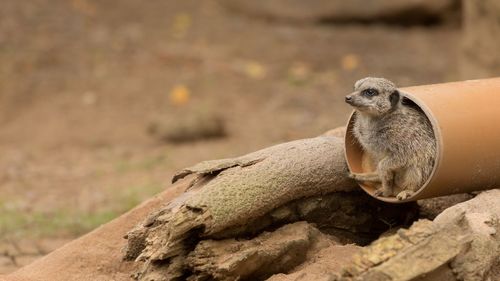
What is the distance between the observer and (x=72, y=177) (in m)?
7.66

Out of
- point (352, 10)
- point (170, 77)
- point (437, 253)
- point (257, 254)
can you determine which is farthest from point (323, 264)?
point (352, 10)

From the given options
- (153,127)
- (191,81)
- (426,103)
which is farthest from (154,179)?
(426,103)

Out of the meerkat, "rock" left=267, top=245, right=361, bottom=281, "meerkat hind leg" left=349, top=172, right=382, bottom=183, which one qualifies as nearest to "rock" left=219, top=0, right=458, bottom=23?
the meerkat

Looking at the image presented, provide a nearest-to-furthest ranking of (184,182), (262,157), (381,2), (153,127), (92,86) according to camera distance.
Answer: (262,157)
(184,182)
(153,127)
(92,86)
(381,2)

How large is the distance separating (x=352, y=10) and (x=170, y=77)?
2.85 meters

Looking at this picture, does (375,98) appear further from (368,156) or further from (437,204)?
(437,204)

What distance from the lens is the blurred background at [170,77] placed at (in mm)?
7434

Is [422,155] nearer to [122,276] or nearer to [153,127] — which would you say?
[122,276]

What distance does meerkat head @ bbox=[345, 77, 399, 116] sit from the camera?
151 inches

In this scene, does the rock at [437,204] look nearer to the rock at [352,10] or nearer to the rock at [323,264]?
the rock at [323,264]

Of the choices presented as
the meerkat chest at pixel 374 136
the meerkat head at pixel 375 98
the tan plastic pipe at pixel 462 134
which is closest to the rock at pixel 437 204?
the tan plastic pipe at pixel 462 134

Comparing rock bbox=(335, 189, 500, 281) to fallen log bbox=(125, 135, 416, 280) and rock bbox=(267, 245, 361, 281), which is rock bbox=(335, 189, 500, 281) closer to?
rock bbox=(267, 245, 361, 281)

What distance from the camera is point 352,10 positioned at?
11.4 meters

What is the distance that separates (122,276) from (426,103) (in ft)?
4.94
